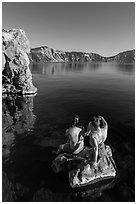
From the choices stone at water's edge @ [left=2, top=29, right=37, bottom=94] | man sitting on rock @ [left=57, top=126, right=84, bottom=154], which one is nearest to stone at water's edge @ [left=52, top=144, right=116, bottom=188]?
man sitting on rock @ [left=57, top=126, right=84, bottom=154]

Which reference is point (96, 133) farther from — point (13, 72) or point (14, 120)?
point (13, 72)

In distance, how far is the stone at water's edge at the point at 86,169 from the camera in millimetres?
11406

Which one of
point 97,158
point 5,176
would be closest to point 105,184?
point 97,158

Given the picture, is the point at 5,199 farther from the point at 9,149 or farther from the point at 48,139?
the point at 48,139

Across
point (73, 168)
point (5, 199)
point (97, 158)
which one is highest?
point (97, 158)

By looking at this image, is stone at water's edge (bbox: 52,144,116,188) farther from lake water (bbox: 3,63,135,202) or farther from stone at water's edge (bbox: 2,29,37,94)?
stone at water's edge (bbox: 2,29,37,94)

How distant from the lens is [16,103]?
37.6 meters

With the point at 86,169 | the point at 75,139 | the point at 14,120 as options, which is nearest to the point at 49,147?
the point at 75,139

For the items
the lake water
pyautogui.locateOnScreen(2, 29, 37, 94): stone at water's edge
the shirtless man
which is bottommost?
the lake water

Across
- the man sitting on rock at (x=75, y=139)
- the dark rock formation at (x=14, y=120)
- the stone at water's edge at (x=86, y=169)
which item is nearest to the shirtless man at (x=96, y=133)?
the stone at water's edge at (x=86, y=169)

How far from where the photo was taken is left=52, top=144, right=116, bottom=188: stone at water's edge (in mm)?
11406

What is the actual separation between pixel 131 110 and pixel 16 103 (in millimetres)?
29992

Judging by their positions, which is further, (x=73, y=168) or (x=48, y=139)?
(x=48, y=139)

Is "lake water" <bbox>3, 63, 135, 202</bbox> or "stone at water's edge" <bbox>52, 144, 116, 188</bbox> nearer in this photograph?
"lake water" <bbox>3, 63, 135, 202</bbox>
